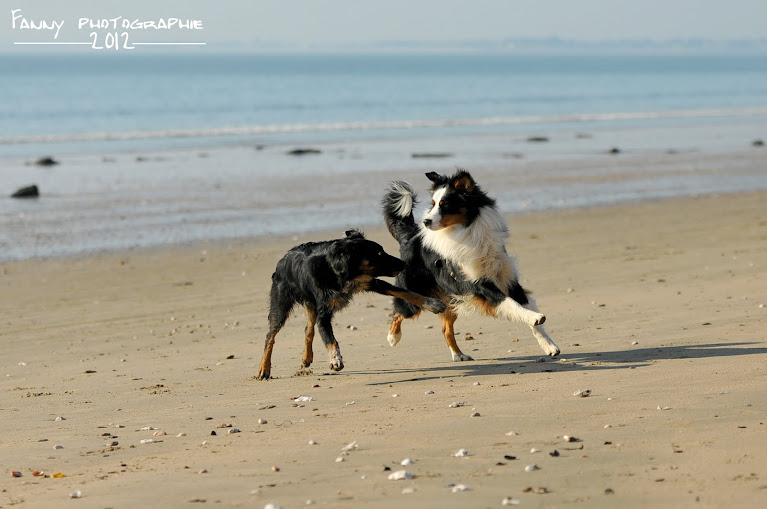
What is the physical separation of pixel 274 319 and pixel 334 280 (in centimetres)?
73

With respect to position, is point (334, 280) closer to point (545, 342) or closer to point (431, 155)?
point (545, 342)

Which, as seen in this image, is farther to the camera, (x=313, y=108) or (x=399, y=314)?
(x=313, y=108)

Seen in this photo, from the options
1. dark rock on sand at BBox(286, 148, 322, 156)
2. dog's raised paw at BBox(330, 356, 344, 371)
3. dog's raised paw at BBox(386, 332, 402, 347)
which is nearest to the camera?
dog's raised paw at BBox(330, 356, 344, 371)

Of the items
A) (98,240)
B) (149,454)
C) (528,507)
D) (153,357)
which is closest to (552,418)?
(528,507)

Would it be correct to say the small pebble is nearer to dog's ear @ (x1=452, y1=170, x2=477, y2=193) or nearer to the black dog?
the black dog

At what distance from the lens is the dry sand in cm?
451

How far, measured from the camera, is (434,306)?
7.68m

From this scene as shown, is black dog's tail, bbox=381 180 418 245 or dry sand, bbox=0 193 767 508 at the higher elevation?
black dog's tail, bbox=381 180 418 245

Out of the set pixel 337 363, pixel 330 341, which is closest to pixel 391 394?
pixel 337 363

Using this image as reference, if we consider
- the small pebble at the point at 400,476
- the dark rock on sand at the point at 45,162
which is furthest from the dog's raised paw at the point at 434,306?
the dark rock on sand at the point at 45,162

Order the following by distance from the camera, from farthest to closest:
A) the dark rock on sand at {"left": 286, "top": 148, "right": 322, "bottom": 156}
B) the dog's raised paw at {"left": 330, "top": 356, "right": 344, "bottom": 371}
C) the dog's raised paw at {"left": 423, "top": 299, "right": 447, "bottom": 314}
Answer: the dark rock on sand at {"left": 286, "top": 148, "right": 322, "bottom": 156}
the dog's raised paw at {"left": 423, "top": 299, "right": 447, "bottom": 314}
the dog's raised paw at {"left": 330, "top": 356, "right": 344, "bottom": 371}

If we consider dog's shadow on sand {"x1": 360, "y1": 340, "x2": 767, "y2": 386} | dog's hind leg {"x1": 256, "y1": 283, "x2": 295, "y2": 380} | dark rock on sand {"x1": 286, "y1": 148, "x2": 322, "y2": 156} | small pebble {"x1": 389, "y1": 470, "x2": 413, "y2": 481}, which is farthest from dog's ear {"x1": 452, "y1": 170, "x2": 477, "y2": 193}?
dark rock on sand {"x1": 286, "y1": 148, "x2": 322, "y2": 156}

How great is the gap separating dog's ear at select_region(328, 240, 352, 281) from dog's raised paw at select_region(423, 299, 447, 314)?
662 mm

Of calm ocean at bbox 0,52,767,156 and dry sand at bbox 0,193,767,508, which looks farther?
calm ocean at bbox 0,52,767,156
